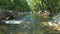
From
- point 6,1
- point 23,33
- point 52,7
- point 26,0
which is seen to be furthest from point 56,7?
point 26,0

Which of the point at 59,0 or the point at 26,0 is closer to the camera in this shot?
the point at 59,0

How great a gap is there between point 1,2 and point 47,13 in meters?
11.1

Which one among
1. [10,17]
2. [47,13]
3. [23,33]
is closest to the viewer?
[23,33]

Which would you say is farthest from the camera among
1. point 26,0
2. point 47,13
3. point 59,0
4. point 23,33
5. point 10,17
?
point 26,0

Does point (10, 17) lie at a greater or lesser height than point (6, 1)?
lesser

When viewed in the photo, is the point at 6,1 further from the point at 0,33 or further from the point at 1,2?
the point at 0,33

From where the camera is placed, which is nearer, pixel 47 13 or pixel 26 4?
pixel 47 13

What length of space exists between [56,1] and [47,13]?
375 centimetres

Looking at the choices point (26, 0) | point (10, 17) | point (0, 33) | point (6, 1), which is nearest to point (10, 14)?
point (10, 17)

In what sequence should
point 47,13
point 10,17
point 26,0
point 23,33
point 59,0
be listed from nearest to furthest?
point 23,33 < point 10,17 < point 59,0 < point 47,13 < point 26,0

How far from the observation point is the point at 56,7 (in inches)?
1597

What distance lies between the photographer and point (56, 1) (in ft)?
132

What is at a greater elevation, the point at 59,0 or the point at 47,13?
the point at 59,0

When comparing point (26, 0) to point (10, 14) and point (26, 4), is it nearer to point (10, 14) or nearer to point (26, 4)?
point (26, 4)
